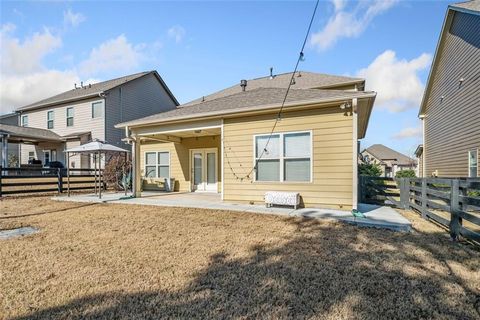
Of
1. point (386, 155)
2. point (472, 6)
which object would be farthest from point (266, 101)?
point (386, 155)

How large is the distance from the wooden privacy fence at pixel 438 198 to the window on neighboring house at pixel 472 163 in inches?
110

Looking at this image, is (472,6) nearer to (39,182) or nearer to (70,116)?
(39,182)

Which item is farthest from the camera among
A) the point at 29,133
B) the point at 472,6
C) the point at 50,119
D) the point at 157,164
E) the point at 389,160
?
the point at 389,160

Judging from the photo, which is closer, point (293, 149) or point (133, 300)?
point (133, 300)

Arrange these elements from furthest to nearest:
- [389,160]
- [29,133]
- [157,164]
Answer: [389,160] → [29,133] → [157,164]

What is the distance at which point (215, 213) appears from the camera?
6.91m

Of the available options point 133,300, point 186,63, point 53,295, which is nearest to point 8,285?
point 53,295

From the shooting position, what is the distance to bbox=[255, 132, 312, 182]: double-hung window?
24.7 ft

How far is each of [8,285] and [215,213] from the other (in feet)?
Result: 14.4

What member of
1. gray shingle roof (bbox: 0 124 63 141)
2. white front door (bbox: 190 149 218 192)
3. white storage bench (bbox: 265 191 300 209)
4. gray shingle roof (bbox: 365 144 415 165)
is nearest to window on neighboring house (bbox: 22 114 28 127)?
gray shingle roof (bbox: 0 124 63 141)

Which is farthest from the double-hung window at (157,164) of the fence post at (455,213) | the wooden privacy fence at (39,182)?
the fence post at (455,213)

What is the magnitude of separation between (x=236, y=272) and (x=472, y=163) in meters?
11.8

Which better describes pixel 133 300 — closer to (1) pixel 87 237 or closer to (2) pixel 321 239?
(1) pixel 87 237

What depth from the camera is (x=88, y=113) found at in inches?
677
